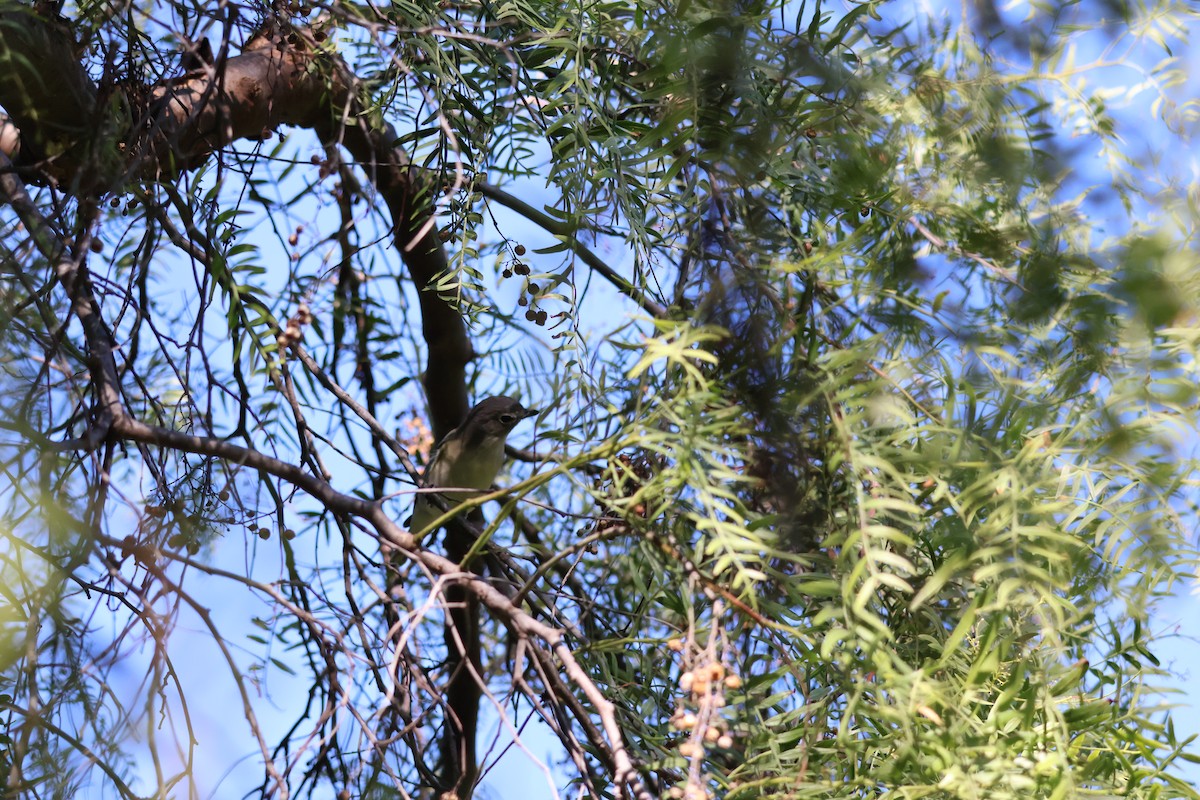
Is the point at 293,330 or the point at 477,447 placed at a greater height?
the point at 477,447

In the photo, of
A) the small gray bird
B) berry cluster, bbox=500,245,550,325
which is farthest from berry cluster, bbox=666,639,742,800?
the small gray bird

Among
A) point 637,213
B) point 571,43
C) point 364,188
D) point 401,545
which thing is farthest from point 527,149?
point 401,545

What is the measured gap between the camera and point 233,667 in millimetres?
1698

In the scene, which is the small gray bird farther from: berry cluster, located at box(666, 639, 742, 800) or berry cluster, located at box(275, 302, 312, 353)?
berry cluster, located at box(666, 639, 742, 800)

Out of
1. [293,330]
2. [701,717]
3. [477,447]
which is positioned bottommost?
[701,717]

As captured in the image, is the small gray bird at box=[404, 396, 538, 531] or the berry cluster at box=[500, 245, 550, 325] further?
the small gray bird at box=[404, 396, 538, 531]

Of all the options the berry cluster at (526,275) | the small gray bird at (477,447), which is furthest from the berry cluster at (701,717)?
the small gray bird at (477,447)

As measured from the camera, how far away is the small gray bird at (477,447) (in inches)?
152

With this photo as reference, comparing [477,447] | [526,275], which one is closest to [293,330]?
[526,275]

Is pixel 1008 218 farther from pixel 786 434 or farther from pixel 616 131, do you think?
pixel 616 131

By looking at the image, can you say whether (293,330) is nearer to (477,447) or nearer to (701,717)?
(701,717)

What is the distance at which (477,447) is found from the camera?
153 inches

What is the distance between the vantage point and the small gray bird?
3.87m

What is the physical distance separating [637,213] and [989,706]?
91 cm
